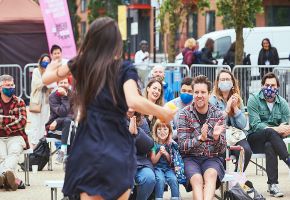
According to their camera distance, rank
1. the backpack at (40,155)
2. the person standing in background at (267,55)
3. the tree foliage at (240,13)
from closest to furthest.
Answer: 1. the backpack at (40,155)
2. the person standing in background at (267,55)
3. the tree foliage at (240,13)

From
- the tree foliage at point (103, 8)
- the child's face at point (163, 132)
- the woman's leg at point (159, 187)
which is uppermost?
the tree foliage at point (103, 8)

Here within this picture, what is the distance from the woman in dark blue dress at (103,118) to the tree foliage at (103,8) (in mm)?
46680

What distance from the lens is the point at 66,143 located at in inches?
511

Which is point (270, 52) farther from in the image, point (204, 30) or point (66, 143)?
point (204, 30)

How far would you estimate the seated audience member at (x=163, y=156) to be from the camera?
9.84 metres

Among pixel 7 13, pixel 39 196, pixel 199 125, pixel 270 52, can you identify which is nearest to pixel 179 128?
pixel 199 125

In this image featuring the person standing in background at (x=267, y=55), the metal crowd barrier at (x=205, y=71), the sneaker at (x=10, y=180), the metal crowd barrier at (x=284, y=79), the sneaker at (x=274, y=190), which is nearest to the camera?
the sneaker at (x=274, y=190)

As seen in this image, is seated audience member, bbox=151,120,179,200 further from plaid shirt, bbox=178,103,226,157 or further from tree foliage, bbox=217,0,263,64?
tree foliage, bbox=217,0,263,64

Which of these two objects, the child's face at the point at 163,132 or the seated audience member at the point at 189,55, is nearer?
the child's face at the point at 163,132

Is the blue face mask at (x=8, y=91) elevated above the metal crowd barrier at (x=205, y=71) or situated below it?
above

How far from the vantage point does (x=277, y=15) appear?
44781 millimetres

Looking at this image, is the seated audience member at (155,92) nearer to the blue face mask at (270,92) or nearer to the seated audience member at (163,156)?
the seated audience member at (163,156)

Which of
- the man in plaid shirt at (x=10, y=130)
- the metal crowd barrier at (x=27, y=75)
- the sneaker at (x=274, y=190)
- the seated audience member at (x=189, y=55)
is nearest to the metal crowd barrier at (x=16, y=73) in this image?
the metal crowd barrier at (x=27, y=75)

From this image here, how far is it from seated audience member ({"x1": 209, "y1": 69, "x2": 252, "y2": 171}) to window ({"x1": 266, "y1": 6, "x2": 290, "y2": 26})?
109 feet
